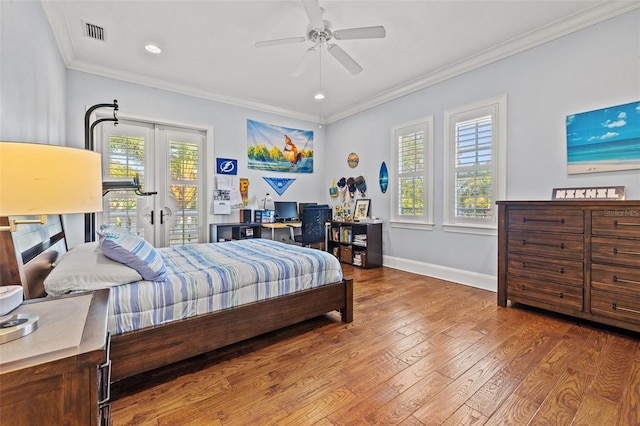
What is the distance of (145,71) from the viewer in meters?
3.86

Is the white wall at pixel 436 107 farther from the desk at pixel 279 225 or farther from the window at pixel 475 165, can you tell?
the desk at pixel 279 225

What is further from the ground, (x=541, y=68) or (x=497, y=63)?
(x=497, y=63)

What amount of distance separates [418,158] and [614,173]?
2110 millimetres

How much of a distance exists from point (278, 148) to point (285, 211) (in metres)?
1.18

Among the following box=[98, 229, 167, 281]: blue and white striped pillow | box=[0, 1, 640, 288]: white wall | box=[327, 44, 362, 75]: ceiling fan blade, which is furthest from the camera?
box=[327, 44, 362, 75]: ceiling fan blade

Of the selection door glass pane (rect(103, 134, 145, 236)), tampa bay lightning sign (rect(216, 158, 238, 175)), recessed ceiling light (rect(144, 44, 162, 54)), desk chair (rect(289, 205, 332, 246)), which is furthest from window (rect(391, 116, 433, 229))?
door glass pane (rect(103, 134, 145, 236))

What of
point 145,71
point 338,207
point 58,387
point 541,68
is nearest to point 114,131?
point 145,71

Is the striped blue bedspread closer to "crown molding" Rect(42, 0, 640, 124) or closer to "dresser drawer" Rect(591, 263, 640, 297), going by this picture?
"dresser drawer" Rect(591, 263, 640, 297)

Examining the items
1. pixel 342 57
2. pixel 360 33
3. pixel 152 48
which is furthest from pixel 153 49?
Answer: pixel 360 33

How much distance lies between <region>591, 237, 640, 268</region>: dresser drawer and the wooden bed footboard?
2.05 meters

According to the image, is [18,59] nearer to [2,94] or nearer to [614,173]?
[2,94]

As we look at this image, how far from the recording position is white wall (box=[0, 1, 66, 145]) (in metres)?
1.69

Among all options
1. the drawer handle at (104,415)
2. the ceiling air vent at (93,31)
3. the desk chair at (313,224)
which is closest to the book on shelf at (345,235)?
the desk chair at (313,224)

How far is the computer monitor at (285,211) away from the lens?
518 centimetres
